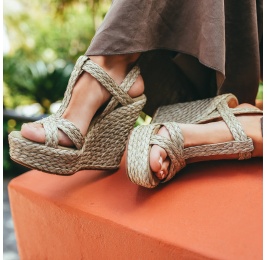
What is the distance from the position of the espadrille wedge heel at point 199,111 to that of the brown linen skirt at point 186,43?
0.05m

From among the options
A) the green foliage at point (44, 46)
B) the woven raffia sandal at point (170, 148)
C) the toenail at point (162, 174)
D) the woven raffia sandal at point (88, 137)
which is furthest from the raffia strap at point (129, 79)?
the green foliage at point (44, 46)

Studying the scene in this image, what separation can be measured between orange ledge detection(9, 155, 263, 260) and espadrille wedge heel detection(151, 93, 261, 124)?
12cm

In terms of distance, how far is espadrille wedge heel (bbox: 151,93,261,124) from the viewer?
934mm

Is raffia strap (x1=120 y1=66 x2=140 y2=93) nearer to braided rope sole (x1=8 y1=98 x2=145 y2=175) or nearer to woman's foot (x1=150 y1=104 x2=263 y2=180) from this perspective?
braided rope sole (x1=8 y1=98 x2=145 y2=175)

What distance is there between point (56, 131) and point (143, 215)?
0.27m

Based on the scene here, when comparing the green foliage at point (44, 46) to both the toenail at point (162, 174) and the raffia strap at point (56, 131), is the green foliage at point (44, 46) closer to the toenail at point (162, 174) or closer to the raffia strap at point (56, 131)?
the raffia strap at point (56, 131)

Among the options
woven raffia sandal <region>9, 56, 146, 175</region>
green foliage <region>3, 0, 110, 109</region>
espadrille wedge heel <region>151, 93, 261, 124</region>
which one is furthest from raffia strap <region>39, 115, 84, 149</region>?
green foliage <region>3, 0, 110, 109</region>

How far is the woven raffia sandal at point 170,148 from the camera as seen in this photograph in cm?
80

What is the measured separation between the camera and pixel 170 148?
0.83 m

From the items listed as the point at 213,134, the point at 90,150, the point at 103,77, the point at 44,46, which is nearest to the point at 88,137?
the point at 90,150

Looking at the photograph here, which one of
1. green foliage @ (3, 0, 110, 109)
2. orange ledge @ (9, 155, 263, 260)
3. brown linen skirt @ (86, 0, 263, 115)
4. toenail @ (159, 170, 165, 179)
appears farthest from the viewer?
green foliage @ (3, 0, 110, 109)

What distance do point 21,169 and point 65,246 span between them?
1874 mm
